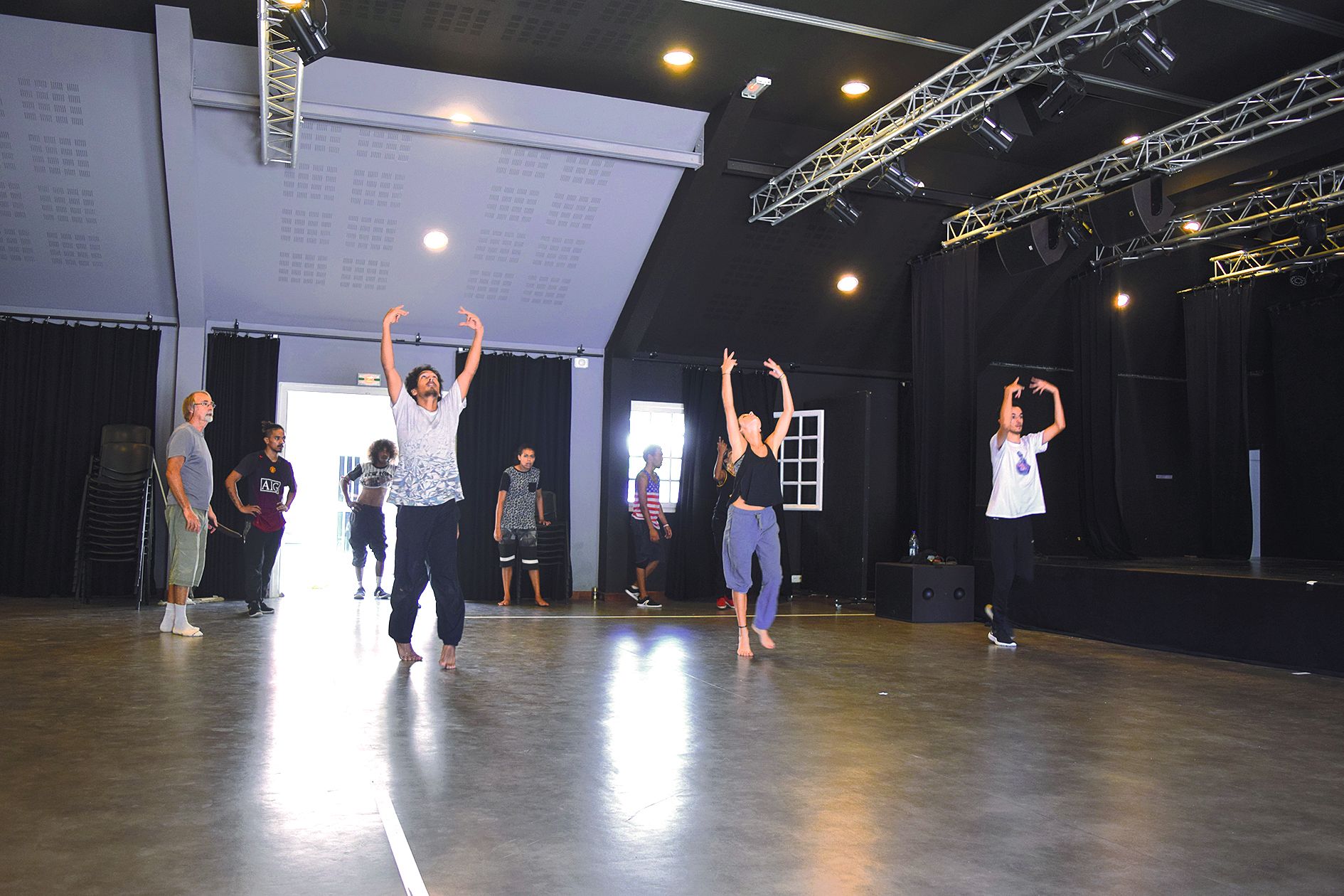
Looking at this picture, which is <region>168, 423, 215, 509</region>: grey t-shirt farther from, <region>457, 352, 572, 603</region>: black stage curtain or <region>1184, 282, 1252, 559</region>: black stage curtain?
<region>1184, 282, 1252, 559</region>: black stage curtain

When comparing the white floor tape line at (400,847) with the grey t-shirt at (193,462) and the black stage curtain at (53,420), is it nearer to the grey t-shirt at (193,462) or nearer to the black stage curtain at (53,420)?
the grey t-shirt at (193,462)

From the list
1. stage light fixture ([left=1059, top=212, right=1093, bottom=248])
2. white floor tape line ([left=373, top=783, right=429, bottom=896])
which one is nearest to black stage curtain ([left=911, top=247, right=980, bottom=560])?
stage light fixture ([left=1059, top=212, right=1093, bottom=248])

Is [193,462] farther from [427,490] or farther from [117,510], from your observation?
[117,510]

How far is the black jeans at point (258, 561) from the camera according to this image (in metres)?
7.55

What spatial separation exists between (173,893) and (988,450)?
378 inches

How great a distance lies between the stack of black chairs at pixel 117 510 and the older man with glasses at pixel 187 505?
2.06 meters

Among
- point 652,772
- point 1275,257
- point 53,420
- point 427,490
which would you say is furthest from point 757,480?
point 1275,257

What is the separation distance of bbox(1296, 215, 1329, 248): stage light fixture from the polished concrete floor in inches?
180

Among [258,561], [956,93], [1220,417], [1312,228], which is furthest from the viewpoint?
[1220,417]

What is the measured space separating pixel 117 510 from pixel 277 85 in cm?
379

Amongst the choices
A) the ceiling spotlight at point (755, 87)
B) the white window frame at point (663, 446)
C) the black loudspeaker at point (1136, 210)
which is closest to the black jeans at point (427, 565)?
the ceiling spotlight at point (755, 87)

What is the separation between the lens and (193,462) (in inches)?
241

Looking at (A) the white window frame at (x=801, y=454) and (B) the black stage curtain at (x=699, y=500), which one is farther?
(A) the white window frame at (x=801, y=454)

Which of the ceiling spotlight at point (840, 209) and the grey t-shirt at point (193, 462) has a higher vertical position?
the ceiling spotlight at point (840, 209)
